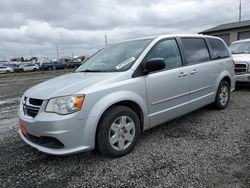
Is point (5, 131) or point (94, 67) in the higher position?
point (94, 67)

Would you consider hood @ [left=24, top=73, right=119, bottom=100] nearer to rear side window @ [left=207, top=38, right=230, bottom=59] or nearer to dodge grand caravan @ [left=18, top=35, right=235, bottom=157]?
dodge grand caravan @ [left=18, top=35, right=235, bottom=157]

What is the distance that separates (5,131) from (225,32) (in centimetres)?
3105

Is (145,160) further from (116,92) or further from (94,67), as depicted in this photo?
(94,67)

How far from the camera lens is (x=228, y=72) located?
5.46 m

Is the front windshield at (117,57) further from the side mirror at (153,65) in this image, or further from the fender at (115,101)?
the fender at (115,101)

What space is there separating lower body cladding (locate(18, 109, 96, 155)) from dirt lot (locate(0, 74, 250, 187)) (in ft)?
1.10

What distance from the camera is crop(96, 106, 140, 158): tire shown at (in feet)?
9.96

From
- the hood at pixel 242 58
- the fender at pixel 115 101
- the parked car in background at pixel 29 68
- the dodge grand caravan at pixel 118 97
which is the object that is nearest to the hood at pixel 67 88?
the dodge grand caravan at pixel 118 97

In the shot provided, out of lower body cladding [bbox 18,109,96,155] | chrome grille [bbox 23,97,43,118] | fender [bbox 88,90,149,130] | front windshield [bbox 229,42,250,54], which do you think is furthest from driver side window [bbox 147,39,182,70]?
front windshield [bbox 229,42,250,54]

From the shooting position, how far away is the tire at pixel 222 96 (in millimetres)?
5234

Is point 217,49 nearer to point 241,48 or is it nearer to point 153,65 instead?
point 153,65

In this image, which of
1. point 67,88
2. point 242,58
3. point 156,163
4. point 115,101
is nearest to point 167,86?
point 115,101

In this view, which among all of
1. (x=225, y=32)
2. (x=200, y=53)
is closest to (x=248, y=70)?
(x=200, y=53)

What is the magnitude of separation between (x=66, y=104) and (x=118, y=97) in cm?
70
